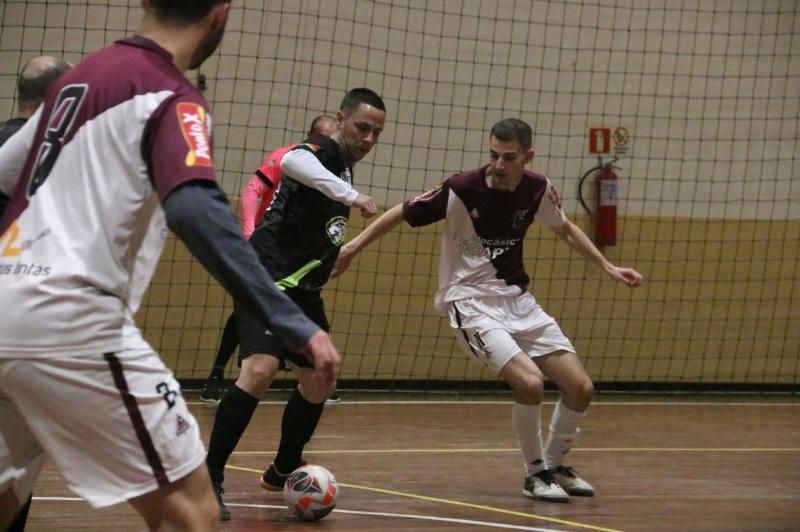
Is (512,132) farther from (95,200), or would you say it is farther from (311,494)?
(95,200)

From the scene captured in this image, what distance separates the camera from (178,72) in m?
→ 2.42

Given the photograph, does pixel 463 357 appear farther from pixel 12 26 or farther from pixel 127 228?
pixel 127 228

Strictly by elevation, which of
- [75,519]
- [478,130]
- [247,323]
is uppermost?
[478,130]

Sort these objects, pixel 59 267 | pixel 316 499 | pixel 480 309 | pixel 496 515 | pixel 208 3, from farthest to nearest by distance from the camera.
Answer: pixel 480 309 → pixel 496 515 → pixel 316 499 → pixel 208 3 → pixel 59 267

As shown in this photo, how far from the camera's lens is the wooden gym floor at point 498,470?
5.07m

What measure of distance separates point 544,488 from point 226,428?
1594mm

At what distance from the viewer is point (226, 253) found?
2.22m

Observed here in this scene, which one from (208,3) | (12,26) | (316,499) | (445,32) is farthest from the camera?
(445,32)

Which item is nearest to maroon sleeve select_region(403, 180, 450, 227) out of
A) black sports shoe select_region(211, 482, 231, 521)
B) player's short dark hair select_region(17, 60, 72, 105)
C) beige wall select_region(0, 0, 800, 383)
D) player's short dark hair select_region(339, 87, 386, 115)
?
player's short dark hair select_region(339, 87, 386, 115)

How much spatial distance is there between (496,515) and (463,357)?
467cm

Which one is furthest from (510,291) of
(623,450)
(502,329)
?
(623,450)

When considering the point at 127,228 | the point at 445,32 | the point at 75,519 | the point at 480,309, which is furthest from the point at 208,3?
the point at 445,32

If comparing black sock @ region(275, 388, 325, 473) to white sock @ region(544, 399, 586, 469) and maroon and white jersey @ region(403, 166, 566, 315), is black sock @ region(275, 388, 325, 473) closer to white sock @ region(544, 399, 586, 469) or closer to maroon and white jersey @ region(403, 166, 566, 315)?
maroon and white jersey @ region(403, 166, 566, 315)

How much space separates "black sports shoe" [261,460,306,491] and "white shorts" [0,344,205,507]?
3.04 metres
